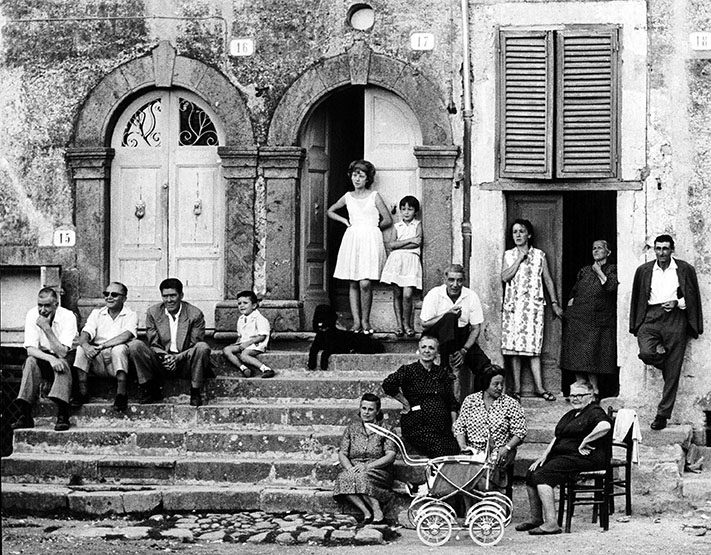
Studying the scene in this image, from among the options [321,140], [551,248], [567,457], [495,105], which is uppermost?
[495,105]

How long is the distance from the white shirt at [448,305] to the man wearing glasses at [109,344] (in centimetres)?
283

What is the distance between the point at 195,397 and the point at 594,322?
390 centimetres

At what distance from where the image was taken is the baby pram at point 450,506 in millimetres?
11266

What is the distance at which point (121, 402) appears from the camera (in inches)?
540

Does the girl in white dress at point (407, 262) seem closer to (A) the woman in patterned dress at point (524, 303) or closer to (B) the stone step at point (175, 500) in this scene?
(A) the woman in patterned dress at point (524, 303)

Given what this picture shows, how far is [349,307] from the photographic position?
1583 cm

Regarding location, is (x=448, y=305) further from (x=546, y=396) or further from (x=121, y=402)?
(x=121, y=402)

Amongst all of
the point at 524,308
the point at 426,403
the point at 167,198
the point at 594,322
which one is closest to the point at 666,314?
the point at 594,322

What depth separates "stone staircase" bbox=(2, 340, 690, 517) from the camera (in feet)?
41.2

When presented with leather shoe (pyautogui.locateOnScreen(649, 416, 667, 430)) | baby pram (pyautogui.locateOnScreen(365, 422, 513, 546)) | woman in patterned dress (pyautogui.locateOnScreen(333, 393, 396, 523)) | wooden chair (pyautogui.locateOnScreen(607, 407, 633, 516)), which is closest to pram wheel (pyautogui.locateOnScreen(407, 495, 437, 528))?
baby pram (pyautogui.locateOnScreen(365, 422, 513, 546))

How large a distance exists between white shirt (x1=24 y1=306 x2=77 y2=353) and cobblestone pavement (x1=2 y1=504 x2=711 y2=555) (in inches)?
85.3

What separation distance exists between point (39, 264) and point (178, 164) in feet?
5.91

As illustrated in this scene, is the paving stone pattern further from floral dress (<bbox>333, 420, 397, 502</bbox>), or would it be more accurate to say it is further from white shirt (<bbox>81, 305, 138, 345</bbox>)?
white shirt (<bbox>81, 305, 138, 345</bbox>)

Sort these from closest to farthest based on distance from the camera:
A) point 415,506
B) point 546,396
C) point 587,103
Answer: point 415,506, point 546,396, point 587,103
